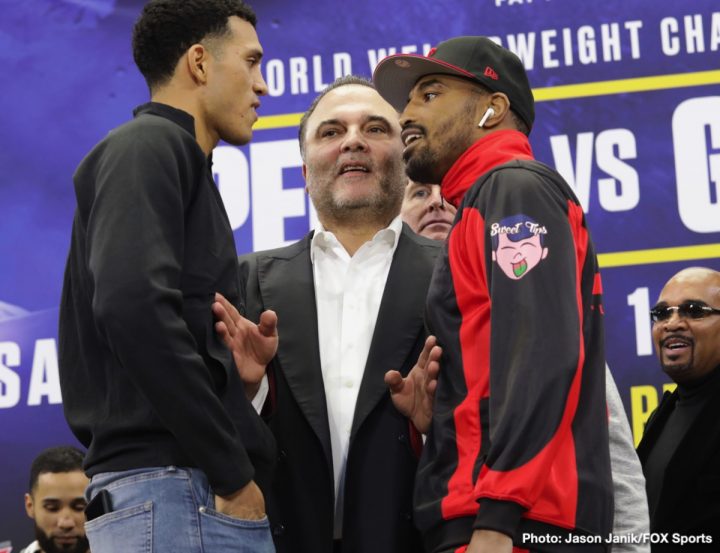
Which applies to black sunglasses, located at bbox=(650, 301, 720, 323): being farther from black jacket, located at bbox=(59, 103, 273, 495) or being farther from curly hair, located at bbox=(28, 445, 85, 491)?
curly hair, located at bbox=(28, 445, 85, 491)

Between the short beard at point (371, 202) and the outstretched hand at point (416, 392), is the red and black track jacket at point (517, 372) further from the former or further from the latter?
the short beard at point (371, 202)

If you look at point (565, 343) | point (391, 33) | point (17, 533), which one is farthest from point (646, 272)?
point (17, 533)

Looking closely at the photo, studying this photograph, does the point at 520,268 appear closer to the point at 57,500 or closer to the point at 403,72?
the point at 403,72

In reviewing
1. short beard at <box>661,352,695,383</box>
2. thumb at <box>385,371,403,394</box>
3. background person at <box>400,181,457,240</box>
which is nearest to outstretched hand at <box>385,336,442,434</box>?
thumb at <box>385,371,403,394</box>

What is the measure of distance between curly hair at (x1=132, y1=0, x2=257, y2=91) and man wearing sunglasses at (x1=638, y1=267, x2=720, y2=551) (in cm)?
206

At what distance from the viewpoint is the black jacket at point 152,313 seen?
1.83 meters

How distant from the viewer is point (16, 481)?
4.43 m

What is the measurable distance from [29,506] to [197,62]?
291 centimetres

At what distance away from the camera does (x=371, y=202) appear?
3014mm

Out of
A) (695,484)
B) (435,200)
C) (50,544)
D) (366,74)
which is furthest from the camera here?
(50,544)

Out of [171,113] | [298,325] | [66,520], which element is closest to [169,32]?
[171,113]

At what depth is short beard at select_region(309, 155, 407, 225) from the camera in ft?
9.89

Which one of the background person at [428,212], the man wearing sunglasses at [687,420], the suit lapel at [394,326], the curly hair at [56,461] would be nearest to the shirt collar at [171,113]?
the suit lapel at [394,326]

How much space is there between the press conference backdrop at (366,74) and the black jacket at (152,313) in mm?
2314
